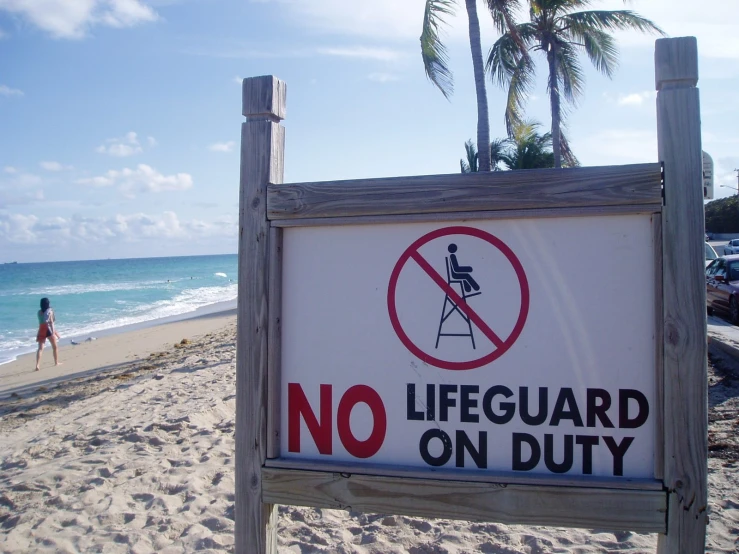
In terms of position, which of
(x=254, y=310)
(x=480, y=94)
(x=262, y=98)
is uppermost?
(x=480, y=94)

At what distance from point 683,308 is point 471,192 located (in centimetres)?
82

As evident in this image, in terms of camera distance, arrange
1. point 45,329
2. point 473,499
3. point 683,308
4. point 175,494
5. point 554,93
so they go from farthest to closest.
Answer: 1. point 554,93
2. point 45,329
3. point 175,494
4. point 473,499
5. point 683,308

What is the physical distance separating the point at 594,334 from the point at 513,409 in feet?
1.28

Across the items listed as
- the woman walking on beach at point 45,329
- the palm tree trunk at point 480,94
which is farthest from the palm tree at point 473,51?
the woman walking on beach at point 45,329

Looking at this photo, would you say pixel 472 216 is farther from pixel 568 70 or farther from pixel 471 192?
pixel 568 70

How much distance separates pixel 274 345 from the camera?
7.79ft

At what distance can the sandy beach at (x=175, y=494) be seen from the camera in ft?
11.4

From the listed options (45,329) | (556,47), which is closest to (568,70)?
(556,47)

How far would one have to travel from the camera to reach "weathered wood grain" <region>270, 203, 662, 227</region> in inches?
81.8

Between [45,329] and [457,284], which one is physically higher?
[457,284]

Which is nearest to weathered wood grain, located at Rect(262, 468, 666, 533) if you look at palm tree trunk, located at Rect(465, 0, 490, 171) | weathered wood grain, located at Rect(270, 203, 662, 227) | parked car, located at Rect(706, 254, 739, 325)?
weathered wood grain, located at Rect(270, 203, 662, 227)

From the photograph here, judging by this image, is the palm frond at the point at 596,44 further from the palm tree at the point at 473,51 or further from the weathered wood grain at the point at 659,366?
the weathered wood grain at the point at 659,366

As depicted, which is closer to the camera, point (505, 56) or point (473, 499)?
point (473, 499)

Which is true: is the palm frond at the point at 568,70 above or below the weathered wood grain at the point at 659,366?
above
